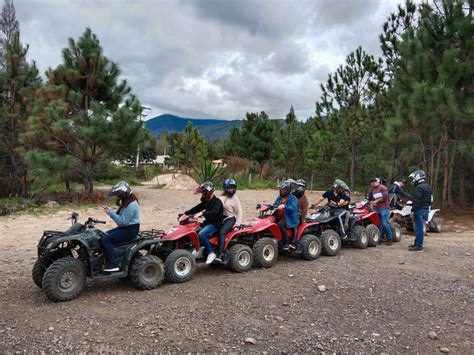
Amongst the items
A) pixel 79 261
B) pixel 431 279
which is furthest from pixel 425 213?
pixel 79 261

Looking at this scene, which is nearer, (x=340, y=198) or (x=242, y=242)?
(x=242, y=242)

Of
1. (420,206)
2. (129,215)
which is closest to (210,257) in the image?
(129,215)

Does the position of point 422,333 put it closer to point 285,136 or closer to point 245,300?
point 245,300

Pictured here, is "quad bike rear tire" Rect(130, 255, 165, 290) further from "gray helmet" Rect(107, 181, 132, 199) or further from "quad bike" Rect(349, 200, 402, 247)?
"quad bike" Rect(349, 200, 402, 247)

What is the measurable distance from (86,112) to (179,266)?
471 inches

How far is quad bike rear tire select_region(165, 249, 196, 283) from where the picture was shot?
5.48m

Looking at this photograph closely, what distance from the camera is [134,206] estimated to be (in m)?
5.32

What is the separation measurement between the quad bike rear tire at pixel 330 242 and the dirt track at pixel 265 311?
0.51 m

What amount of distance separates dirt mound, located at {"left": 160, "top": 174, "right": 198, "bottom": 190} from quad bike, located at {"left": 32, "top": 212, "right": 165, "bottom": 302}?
18.2m

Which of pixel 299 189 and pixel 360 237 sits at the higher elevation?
pixel 299 189

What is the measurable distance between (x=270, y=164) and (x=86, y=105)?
58.5 feet

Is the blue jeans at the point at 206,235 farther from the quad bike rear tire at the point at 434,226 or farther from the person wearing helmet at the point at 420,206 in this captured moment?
the quad bike rear tire at the point at 434,226

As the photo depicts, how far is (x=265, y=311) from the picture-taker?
182 inches

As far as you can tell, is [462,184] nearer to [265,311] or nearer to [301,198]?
[301,198]
